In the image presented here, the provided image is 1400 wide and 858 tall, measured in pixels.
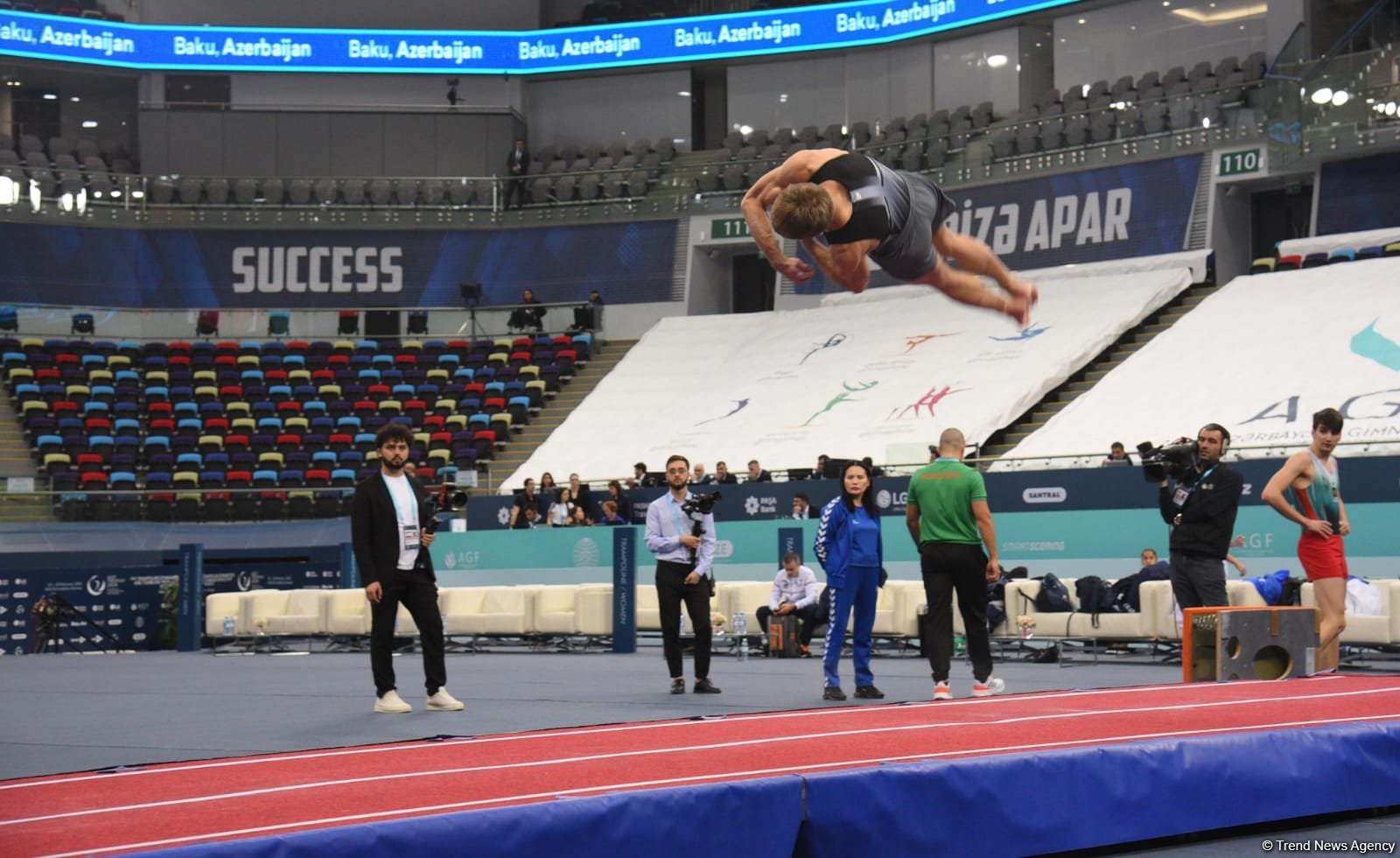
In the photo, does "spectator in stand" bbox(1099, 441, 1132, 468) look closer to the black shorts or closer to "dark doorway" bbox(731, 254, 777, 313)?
the black shorts

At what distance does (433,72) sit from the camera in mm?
36531

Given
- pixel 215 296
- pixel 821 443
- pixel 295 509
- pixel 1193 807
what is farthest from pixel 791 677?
pixel 215 296

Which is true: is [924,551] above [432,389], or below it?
below

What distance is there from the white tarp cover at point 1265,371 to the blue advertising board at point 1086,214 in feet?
11.3

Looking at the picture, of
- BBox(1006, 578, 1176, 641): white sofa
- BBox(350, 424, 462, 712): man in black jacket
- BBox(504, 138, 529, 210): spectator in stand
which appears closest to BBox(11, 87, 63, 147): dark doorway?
BBox(504, 138, 529, 210): spectator in stand

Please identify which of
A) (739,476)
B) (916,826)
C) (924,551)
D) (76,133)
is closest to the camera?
(916,826)

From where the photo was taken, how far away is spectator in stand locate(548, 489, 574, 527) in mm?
20391

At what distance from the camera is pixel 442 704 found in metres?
9.27

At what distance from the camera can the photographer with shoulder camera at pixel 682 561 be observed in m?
10.5

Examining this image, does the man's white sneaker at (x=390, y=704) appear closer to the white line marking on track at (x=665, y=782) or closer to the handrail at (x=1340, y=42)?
the white line marking on track at (x=665, y=782)

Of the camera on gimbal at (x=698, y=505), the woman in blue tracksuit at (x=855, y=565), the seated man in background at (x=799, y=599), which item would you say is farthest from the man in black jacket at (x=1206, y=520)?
the seated man in background at (x=799, y=599)

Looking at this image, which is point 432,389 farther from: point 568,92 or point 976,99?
point 976,99

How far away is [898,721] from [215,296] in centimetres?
3011

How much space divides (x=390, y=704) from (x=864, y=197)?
479 centimetres
